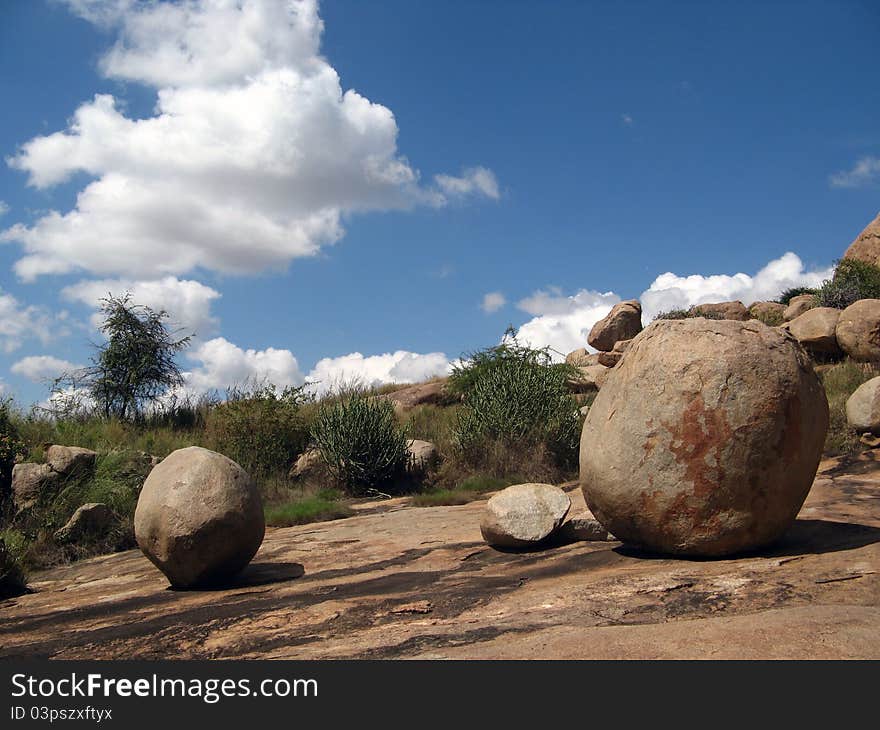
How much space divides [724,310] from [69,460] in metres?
Answer: 23.6

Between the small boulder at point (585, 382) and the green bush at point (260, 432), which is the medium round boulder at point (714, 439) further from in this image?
the small boulder at point (585, 382)

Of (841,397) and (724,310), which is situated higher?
(724,310)

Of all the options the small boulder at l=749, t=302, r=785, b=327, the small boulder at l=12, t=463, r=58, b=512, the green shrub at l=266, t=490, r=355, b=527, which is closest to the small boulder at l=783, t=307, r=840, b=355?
the small boulder at l=749, t=302, r=785, b=327

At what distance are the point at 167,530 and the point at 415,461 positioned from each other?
30.0 feet

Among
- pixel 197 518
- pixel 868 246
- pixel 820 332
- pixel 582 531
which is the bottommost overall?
pixel 582 531

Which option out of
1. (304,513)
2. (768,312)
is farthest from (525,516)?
(768,312)

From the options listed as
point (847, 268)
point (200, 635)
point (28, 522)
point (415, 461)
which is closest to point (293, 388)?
point (415, 461)

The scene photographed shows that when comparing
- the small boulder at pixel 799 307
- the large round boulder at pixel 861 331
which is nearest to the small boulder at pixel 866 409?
the large round boulder at pixel 861 331

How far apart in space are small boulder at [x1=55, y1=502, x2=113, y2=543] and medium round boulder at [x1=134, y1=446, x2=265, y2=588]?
194 inches

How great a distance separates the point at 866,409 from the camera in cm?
1213

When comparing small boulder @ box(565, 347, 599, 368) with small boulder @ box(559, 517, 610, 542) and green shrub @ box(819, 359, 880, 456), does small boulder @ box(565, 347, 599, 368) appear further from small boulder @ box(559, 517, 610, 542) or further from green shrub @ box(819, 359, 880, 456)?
small boulder @ box(559, 517, 610, 542)

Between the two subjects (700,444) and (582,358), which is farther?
(582,358)

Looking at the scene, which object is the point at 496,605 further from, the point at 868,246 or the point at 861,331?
the point at 868,246

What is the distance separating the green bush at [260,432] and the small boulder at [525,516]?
8927mm
